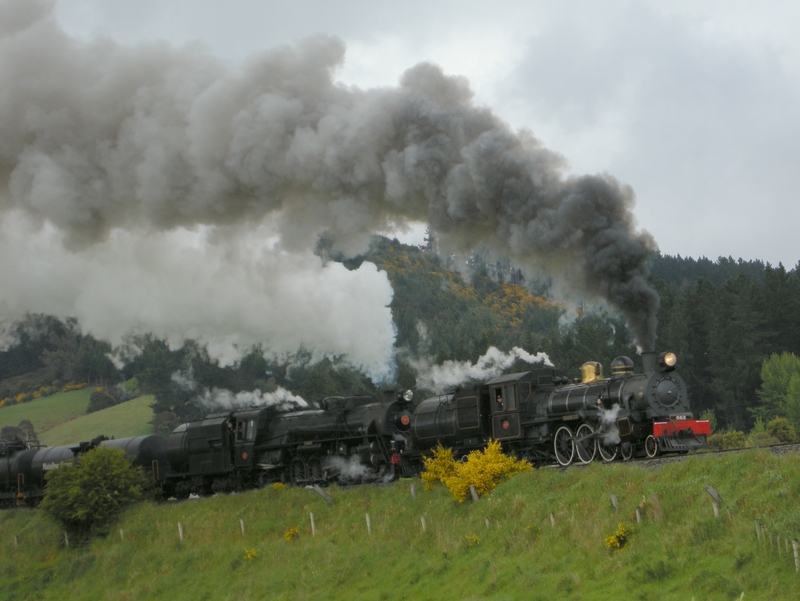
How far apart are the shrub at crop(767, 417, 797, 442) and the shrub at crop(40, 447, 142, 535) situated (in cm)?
4093

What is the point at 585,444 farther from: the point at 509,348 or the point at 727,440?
the point at 509,348

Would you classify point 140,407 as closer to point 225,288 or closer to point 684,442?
point 225,288

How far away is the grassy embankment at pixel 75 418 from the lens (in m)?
102

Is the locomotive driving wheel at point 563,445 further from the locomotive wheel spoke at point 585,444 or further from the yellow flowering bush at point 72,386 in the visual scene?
the yellow flowering bush at point 72,386

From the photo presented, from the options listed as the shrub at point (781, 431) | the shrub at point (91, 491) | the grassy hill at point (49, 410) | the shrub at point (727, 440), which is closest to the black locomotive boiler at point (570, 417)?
the shrub at point (91, 491)

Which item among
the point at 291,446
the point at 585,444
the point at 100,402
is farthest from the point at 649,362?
the point at 100,402

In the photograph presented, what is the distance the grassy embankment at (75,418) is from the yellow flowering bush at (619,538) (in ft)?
266

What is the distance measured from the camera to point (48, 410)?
12606cm

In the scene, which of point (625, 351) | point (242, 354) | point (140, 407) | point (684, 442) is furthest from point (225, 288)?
point (140, 407)

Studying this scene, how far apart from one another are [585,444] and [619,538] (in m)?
8.02

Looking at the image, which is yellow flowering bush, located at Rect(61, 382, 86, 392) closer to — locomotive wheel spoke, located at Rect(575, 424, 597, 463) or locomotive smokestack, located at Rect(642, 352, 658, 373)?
locomotive wheel spoke, located at Rect(575, 424, 597, 463)

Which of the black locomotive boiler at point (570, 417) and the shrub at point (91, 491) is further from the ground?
the black locomotive boiler at point (570, 417)

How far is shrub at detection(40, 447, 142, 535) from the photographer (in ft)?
106

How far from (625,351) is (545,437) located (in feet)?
155
